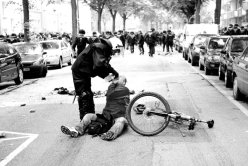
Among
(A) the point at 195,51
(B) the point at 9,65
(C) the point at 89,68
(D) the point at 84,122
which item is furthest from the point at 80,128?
(A) the point at 195,51

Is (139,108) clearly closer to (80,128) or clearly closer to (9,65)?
(80,128)

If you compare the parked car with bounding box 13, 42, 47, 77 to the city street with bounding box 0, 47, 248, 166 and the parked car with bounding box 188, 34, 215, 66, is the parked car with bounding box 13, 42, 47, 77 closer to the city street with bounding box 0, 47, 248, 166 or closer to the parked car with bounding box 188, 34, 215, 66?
the city street with bounding box 0, 47, 248, 166

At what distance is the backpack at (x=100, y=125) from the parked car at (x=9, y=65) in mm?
8116

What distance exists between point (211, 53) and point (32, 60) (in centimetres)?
699

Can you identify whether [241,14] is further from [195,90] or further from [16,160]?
[16,160]

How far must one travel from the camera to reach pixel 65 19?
70125 mm

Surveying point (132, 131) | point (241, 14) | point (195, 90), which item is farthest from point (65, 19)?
point (132, 131)

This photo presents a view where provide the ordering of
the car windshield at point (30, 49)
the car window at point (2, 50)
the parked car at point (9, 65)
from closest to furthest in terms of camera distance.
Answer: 1. the parked car at point (9, 65)
2. the car window at point (2, 50)
3. the car windshield at point (30, 49)

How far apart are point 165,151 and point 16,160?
1.91 m

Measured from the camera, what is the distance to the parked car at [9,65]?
48.0ft

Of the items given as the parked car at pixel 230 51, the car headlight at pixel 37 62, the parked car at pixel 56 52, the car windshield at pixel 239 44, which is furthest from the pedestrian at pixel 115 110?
the parked car at pixel 56 52

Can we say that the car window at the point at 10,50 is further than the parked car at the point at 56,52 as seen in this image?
No

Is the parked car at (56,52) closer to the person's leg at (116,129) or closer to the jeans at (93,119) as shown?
the jeans at (93,119)

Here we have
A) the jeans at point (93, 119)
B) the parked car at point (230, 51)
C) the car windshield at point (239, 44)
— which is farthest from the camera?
the car windshield at point (239, 44)
